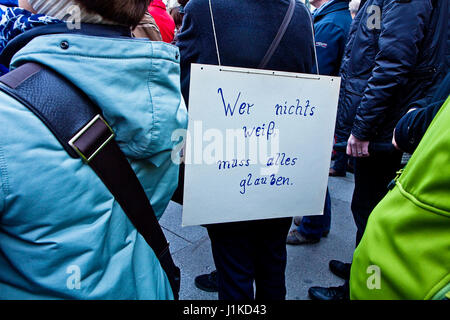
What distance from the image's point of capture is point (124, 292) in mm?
764

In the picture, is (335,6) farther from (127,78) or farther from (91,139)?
(91,139)

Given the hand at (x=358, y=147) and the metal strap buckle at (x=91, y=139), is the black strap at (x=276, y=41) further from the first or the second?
the hand at (x=358, y=147)

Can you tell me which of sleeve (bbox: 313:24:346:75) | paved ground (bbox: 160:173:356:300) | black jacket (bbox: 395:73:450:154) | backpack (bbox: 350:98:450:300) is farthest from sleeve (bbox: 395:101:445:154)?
sleeve (bbox: 313:24:346:75)

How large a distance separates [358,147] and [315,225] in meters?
1.11

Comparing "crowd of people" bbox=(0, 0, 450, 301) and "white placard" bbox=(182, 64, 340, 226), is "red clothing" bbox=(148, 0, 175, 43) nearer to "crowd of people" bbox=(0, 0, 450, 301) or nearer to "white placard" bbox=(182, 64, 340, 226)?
"crowd of people" bbox=(0, 0, 450, 301)

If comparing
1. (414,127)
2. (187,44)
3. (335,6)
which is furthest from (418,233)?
(335,6)

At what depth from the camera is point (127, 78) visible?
712 mm

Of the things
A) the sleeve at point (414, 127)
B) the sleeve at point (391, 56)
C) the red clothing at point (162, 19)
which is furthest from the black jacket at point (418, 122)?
the red clothing at point (162, 19)

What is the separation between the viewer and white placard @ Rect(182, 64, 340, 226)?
1097 mm

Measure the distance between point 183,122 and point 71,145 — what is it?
33 centimetres

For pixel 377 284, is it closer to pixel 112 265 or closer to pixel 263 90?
pixel 112 265

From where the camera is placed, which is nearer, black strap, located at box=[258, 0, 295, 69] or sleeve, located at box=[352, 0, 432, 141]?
black strap, located at box=[258, 0, 295, 69]

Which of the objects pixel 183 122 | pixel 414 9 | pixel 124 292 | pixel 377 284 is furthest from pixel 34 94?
pixel 414 9

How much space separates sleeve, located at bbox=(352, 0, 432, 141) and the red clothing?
6.63 ft
